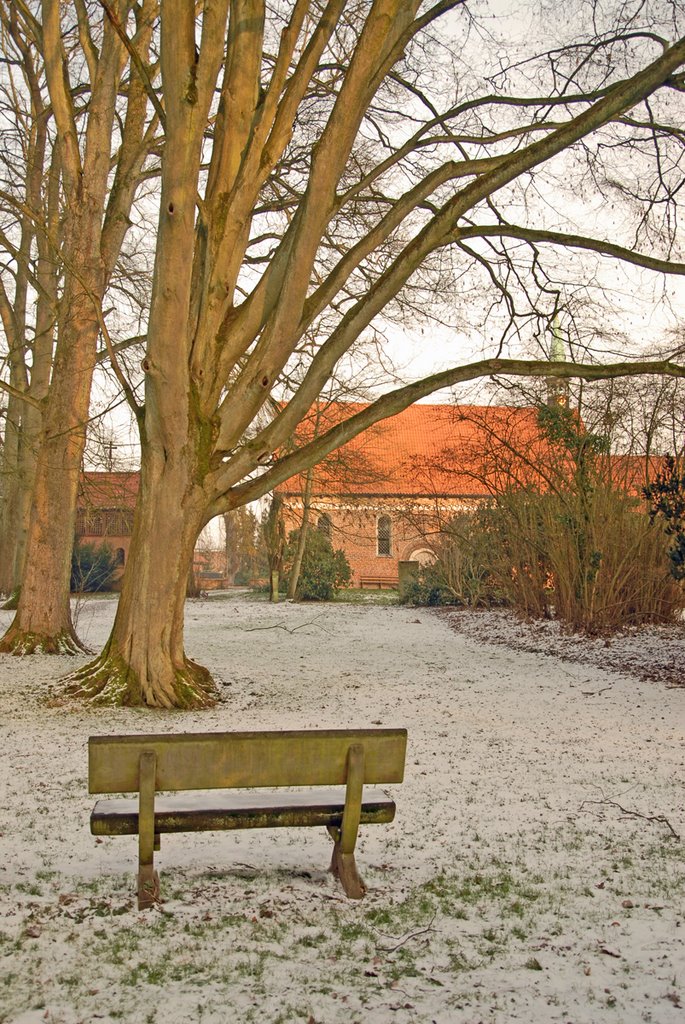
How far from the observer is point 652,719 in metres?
10.4

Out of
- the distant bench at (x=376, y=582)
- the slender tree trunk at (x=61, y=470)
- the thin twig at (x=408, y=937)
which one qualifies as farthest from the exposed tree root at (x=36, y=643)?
the distant bench at (x=376, y=582)

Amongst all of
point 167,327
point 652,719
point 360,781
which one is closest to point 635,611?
point 652,719

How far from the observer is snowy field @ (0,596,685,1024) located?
12.3 feet

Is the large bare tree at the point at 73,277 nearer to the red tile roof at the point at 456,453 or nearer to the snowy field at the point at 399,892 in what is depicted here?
the snowy field at the point at 399,892

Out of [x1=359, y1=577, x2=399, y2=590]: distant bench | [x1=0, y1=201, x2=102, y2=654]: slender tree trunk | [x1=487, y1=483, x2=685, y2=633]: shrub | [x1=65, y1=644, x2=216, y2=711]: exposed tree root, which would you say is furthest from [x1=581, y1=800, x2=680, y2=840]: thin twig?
[x1=359, y1=577, x2=399, y2=590]: distant bench

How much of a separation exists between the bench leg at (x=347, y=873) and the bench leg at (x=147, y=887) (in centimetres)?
88

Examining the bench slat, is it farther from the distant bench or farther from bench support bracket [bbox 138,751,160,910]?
the distant bench

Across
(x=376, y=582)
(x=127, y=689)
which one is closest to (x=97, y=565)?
(x=376, y=582)

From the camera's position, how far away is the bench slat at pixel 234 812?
4609mm

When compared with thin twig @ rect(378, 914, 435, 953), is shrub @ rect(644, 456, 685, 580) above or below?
above

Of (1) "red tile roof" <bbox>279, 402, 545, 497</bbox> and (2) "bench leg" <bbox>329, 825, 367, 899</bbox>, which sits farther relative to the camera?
(1) "red tile roof" <bbox>279, 402, 545, 497</bbox>

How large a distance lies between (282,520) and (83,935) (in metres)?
27.8

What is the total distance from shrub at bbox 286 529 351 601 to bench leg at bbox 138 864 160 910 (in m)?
27.9

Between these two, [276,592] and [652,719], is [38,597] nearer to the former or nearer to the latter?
[652,719]
